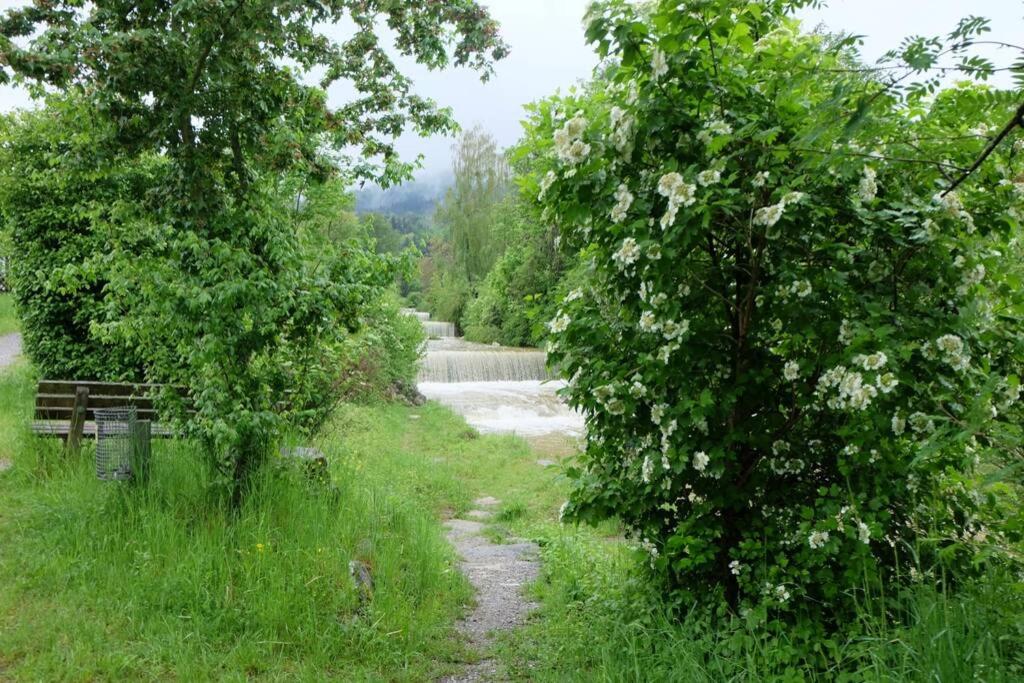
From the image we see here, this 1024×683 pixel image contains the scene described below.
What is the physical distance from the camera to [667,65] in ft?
9.07

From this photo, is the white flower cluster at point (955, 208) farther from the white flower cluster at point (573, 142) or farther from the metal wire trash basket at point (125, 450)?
the metal wire trash basket at point (125, 450)

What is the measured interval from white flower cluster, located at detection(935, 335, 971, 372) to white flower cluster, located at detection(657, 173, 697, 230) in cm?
102

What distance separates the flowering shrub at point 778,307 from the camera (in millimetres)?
2660

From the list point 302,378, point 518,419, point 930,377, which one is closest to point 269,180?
point 302,378

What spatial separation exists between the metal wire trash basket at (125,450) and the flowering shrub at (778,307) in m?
3.14

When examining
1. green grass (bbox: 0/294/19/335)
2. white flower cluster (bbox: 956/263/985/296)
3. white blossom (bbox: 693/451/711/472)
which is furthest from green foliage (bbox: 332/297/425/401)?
green grass (bbox: 0/294/19/335)

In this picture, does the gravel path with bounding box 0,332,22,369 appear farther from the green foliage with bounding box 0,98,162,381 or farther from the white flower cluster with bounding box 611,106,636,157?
the white flower cluster with bounding box 611,106,636,157

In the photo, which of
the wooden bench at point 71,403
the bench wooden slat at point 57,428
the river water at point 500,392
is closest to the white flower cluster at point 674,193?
the bench wooden slat at point 57,428

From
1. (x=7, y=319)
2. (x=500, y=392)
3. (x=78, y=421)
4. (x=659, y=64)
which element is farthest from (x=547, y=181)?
(x=7, y=319)

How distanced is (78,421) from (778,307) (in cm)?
552

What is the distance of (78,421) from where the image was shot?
19.5ft

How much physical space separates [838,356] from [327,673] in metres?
2.55

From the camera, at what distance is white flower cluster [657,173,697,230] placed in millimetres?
2613

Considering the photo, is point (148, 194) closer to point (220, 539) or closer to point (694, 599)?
point (220, 539)
